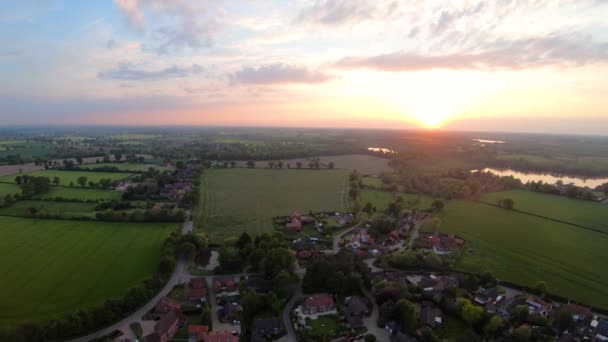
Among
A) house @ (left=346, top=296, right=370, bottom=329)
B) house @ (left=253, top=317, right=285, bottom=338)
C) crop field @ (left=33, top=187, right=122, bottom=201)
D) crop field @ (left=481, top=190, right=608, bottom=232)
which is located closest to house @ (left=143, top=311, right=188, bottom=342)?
house @ (left=253, top=317, right=285, bottom=338)

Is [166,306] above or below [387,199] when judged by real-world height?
below

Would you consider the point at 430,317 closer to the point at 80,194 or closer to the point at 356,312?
the point at 356,312

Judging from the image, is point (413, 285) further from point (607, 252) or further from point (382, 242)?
point (607, 252)

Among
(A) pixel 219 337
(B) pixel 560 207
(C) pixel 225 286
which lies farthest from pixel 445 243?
(B) pixel 560 207

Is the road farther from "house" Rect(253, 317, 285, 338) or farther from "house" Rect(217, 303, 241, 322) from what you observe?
"house" Rect(253, 317, 285, 338)

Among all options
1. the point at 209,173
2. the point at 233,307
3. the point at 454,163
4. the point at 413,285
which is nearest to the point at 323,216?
the point at 413,285

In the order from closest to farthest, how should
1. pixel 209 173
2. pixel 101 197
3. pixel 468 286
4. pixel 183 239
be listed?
pixel 468 286 → pixel 183 239 → pixel 101 197 → pixel 209 173
